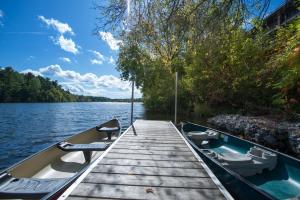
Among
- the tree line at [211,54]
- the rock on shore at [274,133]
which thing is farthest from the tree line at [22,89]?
the rock on shore at [274,133]

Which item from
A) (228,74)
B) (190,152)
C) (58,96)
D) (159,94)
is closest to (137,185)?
(190,152)

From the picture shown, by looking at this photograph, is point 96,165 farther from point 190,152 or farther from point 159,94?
point 159,94

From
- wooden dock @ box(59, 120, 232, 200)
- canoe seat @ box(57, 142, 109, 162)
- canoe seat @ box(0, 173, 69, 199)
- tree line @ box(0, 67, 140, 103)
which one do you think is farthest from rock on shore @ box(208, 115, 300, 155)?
tree line @ box(0, 67, 140, 103)

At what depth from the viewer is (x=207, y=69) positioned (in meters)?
27.5

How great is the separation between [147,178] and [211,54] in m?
3.94

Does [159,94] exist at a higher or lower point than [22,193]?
higher

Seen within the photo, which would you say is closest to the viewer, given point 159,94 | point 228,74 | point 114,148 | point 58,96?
point 114,148

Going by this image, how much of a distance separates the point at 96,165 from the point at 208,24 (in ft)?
11.6

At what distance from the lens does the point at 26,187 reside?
15.1 feet

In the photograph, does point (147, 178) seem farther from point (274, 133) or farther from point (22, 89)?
point (22, 89)

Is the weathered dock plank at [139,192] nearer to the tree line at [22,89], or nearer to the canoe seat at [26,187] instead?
the canoe seat at [26,187]

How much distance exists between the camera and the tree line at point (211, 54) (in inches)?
200

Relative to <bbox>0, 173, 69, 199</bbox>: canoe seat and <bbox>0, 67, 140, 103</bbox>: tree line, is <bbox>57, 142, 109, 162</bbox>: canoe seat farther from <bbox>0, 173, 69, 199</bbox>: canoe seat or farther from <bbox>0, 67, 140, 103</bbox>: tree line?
<bbox>0, 67, 140, 103</bbox>: tree line

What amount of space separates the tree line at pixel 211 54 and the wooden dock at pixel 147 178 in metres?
2.46
